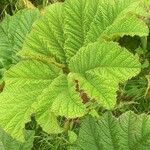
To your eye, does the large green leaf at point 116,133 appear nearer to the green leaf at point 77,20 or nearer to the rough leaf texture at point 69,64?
the rough leaf texture at point 69,64

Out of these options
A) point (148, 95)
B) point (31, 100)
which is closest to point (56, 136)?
point (31, 100)

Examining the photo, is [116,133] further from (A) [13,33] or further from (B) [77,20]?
(A) [13,33]

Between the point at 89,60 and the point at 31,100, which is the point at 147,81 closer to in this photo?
the point at 89,60

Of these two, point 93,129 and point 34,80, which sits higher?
point 34,80

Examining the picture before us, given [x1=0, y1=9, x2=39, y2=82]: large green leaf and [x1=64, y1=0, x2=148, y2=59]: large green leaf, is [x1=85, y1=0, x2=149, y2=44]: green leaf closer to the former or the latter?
[x1=64, y1=0, x2=148, y2=59]: large green leaf

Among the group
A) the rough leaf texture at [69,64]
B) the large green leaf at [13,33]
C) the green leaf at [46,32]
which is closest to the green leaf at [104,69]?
the rough leaf texture at [69,64]

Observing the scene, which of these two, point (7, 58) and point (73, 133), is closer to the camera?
point (73, 133)

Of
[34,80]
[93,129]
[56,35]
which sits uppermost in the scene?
[56,35]
